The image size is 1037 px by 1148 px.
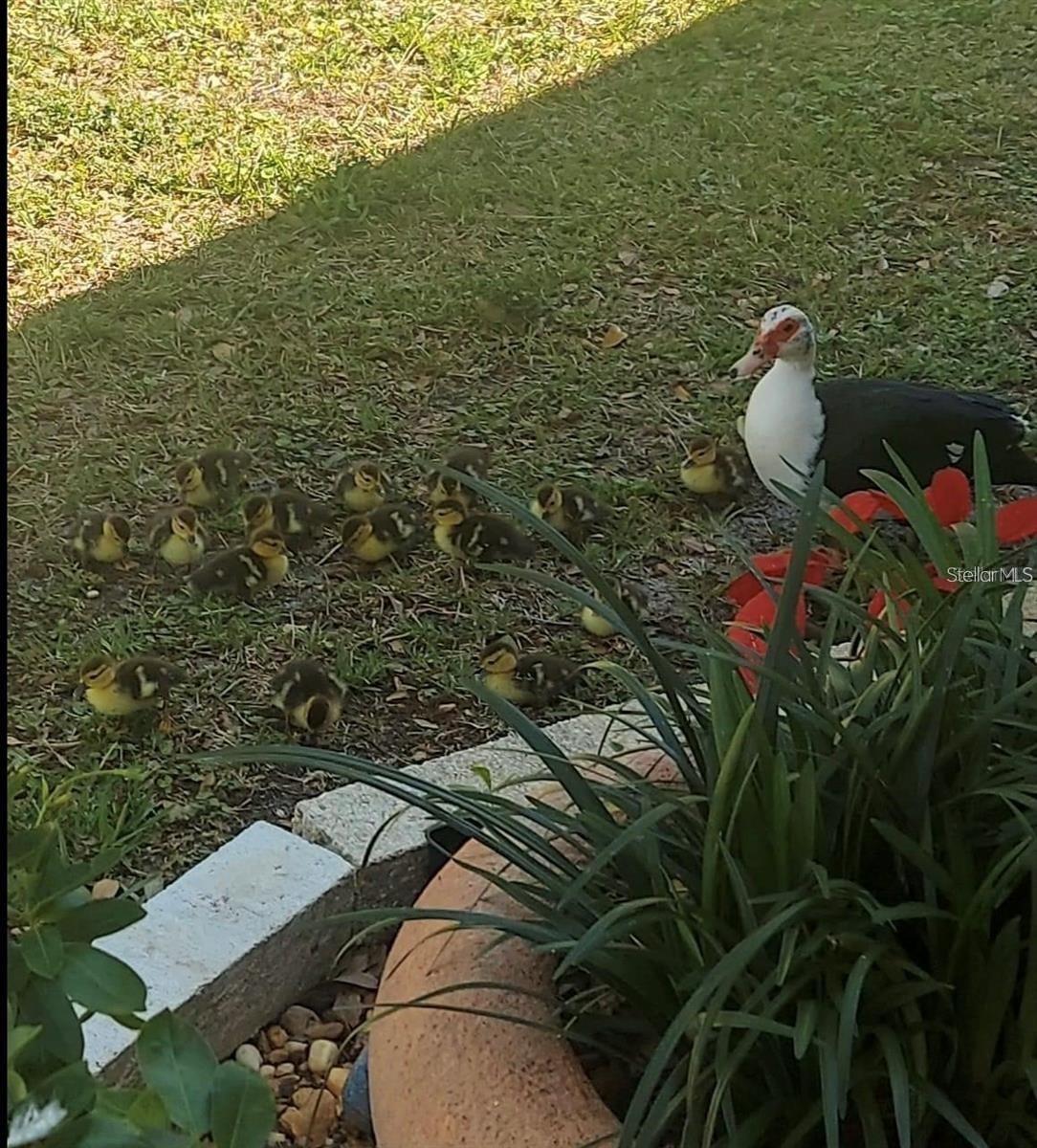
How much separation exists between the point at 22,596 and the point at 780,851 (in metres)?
1.13

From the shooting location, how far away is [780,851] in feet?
3.20

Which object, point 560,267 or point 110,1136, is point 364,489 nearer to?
point 560,267

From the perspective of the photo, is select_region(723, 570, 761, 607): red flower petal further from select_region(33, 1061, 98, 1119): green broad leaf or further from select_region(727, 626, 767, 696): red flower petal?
select_region(33, 1061, 98, 1119): green broad leaf

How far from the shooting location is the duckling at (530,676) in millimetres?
1749

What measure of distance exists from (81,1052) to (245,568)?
3.93 ft

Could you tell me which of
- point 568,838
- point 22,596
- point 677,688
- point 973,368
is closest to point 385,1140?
point 568,838

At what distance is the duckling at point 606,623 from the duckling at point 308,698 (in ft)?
0.94

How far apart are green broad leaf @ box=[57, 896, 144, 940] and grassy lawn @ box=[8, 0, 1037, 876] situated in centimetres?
88

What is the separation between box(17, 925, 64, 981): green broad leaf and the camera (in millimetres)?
680

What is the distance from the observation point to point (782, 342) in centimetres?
198

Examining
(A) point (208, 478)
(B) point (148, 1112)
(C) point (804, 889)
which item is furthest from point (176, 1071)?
(A) point (208, 478)

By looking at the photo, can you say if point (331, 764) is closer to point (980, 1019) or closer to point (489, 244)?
point (980, 1019)

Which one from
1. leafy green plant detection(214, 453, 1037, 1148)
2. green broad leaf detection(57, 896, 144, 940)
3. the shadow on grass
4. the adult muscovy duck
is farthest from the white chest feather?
green broad leaf detection(57, 896, 144, 940)

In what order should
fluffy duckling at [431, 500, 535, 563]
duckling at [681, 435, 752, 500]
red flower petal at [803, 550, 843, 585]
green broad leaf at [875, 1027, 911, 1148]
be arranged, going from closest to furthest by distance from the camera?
green broad leaf at [875, 1027, 911, 1148] → red flower petal at [803, 550, 843, 585] → fluffy duckling at [431, 500, 535, 563] → duckling at [681, 435, 752, 500]
